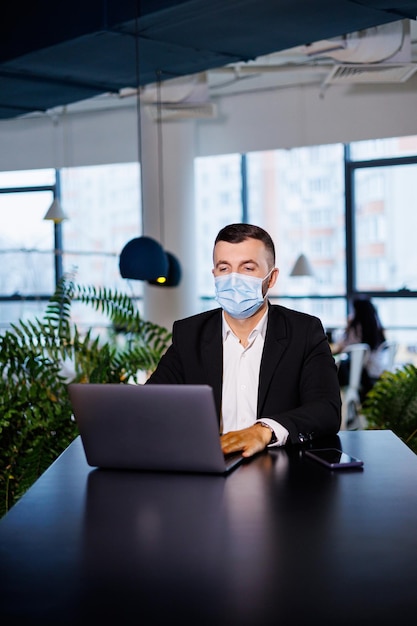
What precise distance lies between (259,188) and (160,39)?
6210 millimetres

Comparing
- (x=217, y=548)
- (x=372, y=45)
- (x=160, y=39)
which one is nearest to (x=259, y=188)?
(x=372, y=45)

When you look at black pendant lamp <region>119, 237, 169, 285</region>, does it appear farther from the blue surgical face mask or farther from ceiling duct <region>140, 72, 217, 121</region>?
the blue surgical face mask

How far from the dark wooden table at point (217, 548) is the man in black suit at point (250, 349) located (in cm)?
58

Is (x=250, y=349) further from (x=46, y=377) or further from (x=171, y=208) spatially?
(x=171, y=208)

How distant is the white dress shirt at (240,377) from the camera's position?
2871mm

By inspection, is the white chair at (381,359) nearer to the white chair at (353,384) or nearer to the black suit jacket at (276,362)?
the white chair at (353,384)

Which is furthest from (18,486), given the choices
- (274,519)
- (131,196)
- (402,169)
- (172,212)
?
(131,196)

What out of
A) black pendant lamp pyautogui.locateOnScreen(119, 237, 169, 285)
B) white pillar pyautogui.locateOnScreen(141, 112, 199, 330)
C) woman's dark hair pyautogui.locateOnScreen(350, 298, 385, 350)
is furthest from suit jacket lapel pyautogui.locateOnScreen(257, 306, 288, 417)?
white pillar pyautogui.locateOnScreen(141, 112, 199, 330)

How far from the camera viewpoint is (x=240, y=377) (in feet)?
9.48

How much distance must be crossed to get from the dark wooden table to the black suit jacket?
0.55 metres

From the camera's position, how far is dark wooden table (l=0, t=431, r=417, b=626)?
1332 mm

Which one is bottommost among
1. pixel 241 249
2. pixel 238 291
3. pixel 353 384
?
pixel 353 384

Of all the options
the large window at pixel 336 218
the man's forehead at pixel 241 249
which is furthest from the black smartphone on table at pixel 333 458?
the large window at pixel 336 218

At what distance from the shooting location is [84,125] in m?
11.0
